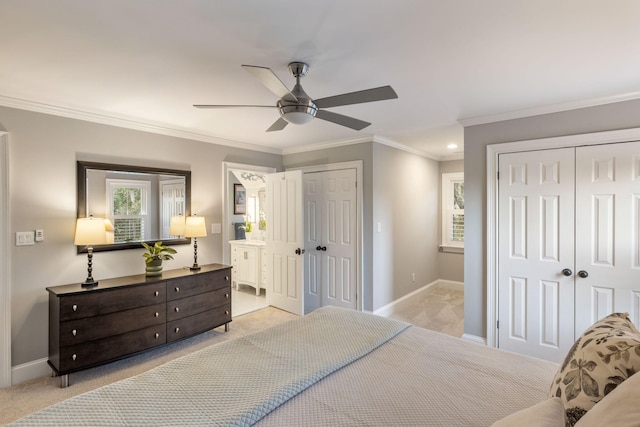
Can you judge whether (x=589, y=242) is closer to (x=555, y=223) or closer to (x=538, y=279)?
(x=555, y=223)

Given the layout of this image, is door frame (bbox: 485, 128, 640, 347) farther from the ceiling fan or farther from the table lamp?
the table lamp

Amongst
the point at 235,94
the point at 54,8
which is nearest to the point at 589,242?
the point at 235,94

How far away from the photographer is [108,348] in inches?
111

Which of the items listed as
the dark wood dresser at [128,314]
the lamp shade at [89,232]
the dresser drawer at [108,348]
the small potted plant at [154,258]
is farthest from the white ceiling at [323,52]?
the dresser drawer at [108,348]

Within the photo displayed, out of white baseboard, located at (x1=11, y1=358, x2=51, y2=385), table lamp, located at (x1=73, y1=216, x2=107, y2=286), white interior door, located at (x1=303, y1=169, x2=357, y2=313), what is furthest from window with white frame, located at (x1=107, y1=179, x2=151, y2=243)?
white interior door, located at (x1=303, y1=169, x2=357, y2=313)

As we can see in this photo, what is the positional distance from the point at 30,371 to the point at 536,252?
4.59m

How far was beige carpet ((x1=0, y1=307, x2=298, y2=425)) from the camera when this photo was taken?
2402 millimetres

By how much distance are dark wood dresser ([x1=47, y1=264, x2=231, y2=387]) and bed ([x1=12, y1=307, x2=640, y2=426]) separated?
1.68 metres

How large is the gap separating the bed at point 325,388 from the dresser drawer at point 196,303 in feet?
5.83

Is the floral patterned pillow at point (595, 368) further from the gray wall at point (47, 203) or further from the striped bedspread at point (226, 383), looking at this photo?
the gray wall at point (47, 203)

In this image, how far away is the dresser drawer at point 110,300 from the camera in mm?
2631

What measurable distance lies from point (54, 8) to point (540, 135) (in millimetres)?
3614

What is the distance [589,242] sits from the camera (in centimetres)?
278

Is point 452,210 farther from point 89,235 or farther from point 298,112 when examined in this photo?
point 89,235
